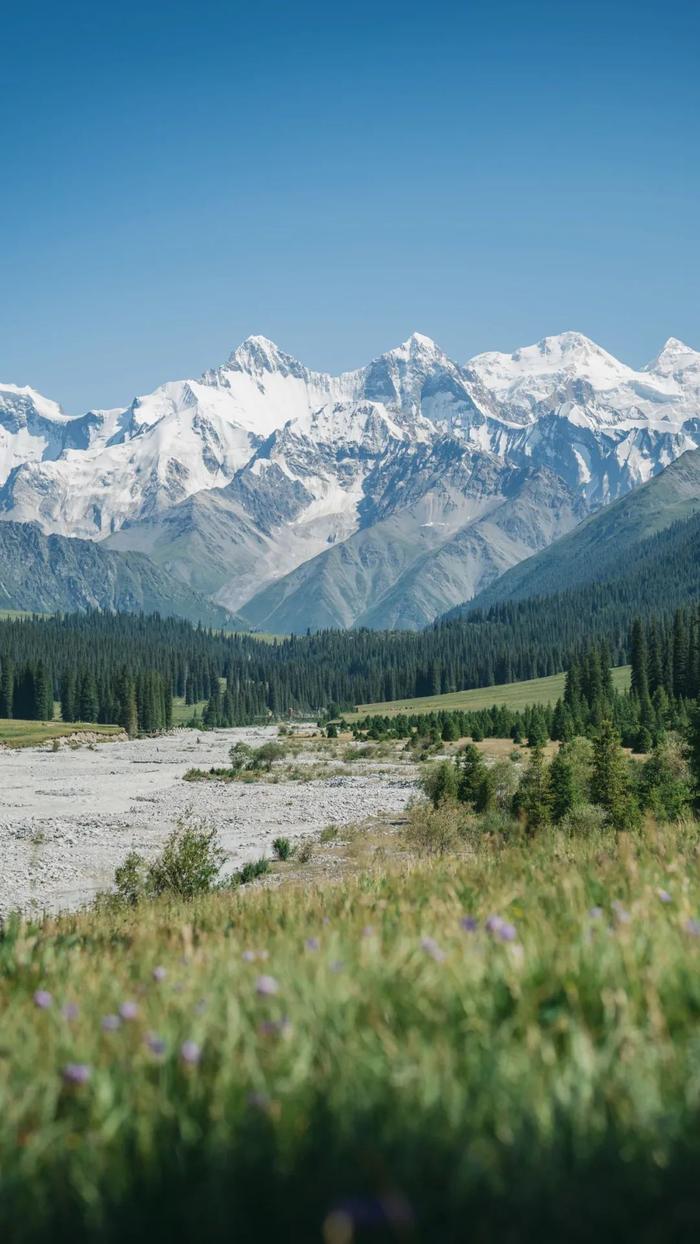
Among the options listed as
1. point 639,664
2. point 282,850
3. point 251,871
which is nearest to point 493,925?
point 251,871

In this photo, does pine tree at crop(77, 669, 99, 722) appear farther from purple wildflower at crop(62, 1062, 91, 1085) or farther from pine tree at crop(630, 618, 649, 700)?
purple wildflower at crop(62, 1062, 91, 1085)

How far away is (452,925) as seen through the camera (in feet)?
19.5

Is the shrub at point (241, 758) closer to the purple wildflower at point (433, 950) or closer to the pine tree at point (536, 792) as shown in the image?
the pine tree at point (536, 792)

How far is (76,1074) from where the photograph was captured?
381 centimetres

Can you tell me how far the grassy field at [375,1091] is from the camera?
306 centimetres

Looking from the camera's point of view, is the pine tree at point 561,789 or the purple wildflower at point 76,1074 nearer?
the purple wildflower at point 76,1074

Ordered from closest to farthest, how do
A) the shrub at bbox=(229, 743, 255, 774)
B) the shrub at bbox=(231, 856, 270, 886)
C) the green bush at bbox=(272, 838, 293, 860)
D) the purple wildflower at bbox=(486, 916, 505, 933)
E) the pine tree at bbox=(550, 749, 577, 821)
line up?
1. the purple wildflower at bbox=(486, 916, 505, 933)
2. the shrub at bbox=(231, 856, 270, 886)
3. the green bush at bbox=(272, 838, 293, 860)
4. the pine tree at bbox=(550, 749, 577, 821)
5. the shrub at bbox=(229, 743, 255, 774)

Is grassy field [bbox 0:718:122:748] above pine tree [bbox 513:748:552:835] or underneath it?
above

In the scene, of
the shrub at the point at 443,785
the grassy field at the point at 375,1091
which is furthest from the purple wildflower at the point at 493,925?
the shrub at the point at 443,785

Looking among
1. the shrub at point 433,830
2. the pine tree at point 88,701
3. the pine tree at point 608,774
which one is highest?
the pine tree at point 88,701

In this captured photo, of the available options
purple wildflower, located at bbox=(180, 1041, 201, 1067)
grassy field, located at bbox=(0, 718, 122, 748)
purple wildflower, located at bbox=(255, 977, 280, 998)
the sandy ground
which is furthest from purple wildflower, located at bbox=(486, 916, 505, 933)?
grassy field, located at bbox=(0, 718, 122, 748)

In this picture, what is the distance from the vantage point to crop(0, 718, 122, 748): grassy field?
13750 cm

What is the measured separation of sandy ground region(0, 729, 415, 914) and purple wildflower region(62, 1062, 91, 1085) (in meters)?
30.3

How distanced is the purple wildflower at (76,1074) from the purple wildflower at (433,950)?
1.77 m
